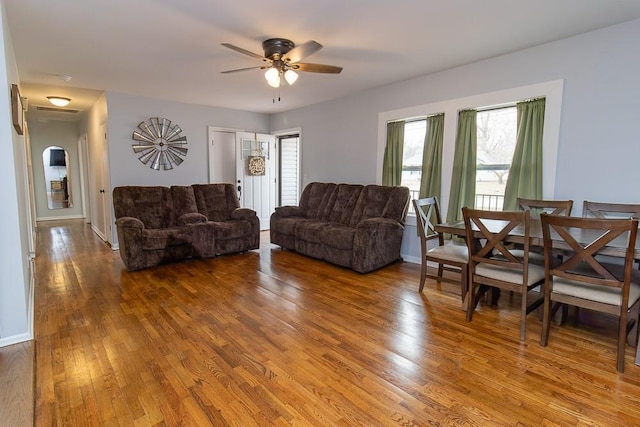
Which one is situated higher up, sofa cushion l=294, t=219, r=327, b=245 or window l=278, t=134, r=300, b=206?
window l=278, t=134, r=300, b=206

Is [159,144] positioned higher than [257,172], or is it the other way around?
[159,144]

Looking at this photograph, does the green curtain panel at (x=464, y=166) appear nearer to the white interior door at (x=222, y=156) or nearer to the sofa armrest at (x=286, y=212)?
the sofa armrest at (x=286, y=212)

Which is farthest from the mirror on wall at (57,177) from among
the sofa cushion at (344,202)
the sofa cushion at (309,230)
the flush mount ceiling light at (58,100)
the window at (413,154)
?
the window at (413,154)

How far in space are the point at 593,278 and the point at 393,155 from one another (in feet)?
9.94

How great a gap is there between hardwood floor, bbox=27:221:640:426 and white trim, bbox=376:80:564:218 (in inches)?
54.2

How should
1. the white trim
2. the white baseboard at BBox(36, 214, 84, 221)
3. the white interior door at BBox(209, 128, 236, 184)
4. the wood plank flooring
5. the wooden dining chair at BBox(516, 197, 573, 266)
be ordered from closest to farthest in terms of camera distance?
the wood plank flooring
the wooden dining chair at BBox(516, 197, 573, 266)
the white trim
the white interior door at BBox(209, 128, 236, 184)
the white baseboard at BBox(36, 214, 84, 221)

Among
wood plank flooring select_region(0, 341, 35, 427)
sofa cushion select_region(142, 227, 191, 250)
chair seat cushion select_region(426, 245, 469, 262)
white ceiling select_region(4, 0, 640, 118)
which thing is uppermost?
white ceiling select_region(4, 0, 640, 118)

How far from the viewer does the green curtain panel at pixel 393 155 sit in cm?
469

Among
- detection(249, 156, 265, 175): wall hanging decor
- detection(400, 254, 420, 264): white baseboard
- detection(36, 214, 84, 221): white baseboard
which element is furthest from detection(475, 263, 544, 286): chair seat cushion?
detection(36, 214, 84, 221): white baseboard

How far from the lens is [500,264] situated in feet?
8.27

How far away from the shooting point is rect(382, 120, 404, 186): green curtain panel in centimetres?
469

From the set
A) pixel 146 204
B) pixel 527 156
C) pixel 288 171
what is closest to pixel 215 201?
pixel 146 204

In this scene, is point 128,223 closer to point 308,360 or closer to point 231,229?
point 231,229

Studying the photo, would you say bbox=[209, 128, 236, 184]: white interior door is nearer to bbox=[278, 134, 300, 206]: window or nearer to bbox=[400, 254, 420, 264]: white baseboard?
bbox=[278, 134, 300, 206]: window
